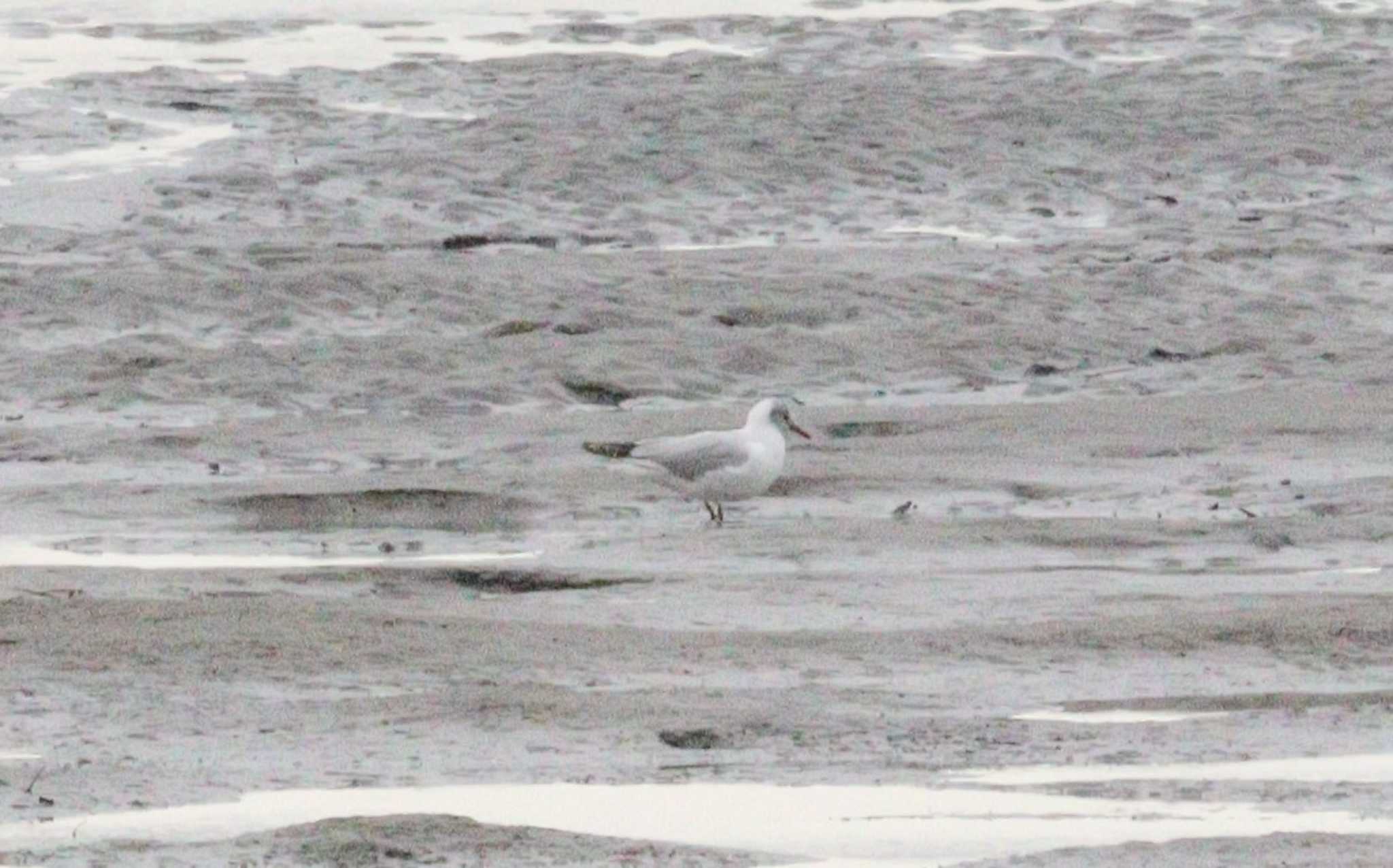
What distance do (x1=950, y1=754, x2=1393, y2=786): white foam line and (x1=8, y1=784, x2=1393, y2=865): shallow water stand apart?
6.1 inches

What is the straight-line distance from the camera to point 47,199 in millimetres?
15961

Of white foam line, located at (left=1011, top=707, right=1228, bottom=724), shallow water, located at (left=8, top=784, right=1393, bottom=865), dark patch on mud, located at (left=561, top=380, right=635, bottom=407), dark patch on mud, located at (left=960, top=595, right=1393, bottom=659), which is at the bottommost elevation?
dark patch on mud, located at (left=561, top=380, right=635, bottom=407)

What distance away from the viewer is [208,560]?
32.5 ft

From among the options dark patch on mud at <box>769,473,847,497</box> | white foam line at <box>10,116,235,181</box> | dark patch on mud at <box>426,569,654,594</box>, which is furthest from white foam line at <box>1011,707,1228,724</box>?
white foam line at <box>10,116,235,181</box>

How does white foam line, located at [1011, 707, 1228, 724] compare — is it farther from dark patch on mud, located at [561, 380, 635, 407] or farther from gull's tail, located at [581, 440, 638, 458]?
dark patch on mud, located at [561, 380, 635, 407]

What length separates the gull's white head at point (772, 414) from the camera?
11523mm

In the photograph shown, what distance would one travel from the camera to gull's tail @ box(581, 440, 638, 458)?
1130cm

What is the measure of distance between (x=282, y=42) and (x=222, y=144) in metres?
3.49

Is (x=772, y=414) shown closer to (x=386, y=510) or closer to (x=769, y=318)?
(x=386, y=510)

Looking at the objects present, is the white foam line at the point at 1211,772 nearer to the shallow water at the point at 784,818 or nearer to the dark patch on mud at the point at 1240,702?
the shallow water at the point at 784,818

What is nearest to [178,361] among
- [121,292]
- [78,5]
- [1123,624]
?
[121,292]

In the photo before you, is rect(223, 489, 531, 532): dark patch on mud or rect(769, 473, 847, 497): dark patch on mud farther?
rect(769, 473, 847, 497): dark patch on mud

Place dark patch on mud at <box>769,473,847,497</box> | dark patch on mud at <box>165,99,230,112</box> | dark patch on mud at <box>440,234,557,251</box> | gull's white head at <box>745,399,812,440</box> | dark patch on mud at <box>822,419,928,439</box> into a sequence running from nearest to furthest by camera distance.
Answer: dark patch on mud at <box>769,473,847,497</box> < gull's white head at <box>745,399,812,440</box> < dark patch on mud at <box>822,419,928,439</box> < dark patch on mud at <box>440,234,557,251</box> < dark patch on mud at <box>165,99,230,112</box>

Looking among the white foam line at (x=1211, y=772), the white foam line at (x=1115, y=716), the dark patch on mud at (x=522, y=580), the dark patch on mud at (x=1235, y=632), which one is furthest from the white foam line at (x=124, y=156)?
the white foam line at (x=1211, y=772)
